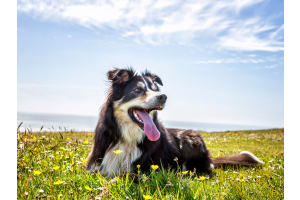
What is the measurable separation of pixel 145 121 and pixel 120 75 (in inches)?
37.4

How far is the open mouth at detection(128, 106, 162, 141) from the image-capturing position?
13.0ft

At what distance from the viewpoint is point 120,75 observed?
4223 millimetres

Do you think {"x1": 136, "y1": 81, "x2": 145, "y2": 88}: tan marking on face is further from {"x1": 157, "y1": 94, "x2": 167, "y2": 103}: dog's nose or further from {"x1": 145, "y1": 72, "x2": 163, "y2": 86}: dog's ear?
{"x1": 145, "y1": 72, "x2": 163, "y2": 86}: dog's ear

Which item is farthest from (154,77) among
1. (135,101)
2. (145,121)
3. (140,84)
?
(145,121)

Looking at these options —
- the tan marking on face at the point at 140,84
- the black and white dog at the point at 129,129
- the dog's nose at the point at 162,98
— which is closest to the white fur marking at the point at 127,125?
the black and white dog at the point at 129,129

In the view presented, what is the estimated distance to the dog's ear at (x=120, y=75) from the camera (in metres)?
4.20

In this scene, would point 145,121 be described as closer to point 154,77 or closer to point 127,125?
point 127,125

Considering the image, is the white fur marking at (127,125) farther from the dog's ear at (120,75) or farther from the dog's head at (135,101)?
the dog's ear at (120,75)

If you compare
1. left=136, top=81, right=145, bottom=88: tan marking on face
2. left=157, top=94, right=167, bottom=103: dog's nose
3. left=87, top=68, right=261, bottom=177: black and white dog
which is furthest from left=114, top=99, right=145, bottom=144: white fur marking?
left=157, top=94, right=167, bottom=103: dog's nose
